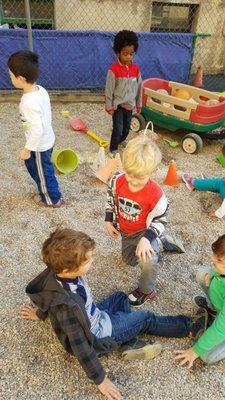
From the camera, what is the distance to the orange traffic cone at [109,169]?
3098 mm

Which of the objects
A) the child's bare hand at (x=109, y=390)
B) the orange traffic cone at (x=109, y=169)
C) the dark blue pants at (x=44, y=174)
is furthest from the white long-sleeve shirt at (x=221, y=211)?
the child's bare hand at (x=109, y=390)

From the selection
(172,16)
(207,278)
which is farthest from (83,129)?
(172,16)

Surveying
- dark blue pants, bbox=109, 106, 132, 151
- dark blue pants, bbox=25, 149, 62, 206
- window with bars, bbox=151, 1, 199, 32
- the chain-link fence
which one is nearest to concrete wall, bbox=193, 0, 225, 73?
the chain-link fence

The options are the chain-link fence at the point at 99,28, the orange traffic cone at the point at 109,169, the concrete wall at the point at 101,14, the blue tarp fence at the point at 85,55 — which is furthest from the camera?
the concrete wall at the point at 101,14

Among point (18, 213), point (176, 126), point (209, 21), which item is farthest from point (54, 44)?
point (209, 21)

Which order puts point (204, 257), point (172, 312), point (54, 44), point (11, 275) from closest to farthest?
point (172, 312) < point (11, 275) < point (204, 257) < point (54, 44)

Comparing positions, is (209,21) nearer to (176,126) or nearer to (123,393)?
(176,126)

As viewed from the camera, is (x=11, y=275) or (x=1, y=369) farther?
(x=11, y=275)

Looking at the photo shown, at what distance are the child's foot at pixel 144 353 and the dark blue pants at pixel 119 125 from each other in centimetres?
256

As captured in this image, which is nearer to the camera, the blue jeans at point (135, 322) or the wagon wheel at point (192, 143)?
the blue jeans at point (135, 322)

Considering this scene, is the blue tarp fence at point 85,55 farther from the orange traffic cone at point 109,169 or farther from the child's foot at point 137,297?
the child's foot at point 137,297

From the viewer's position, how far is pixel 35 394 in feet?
6.36

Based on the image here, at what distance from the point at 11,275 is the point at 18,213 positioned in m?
0.75

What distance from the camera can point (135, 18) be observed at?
6719 millimetres
